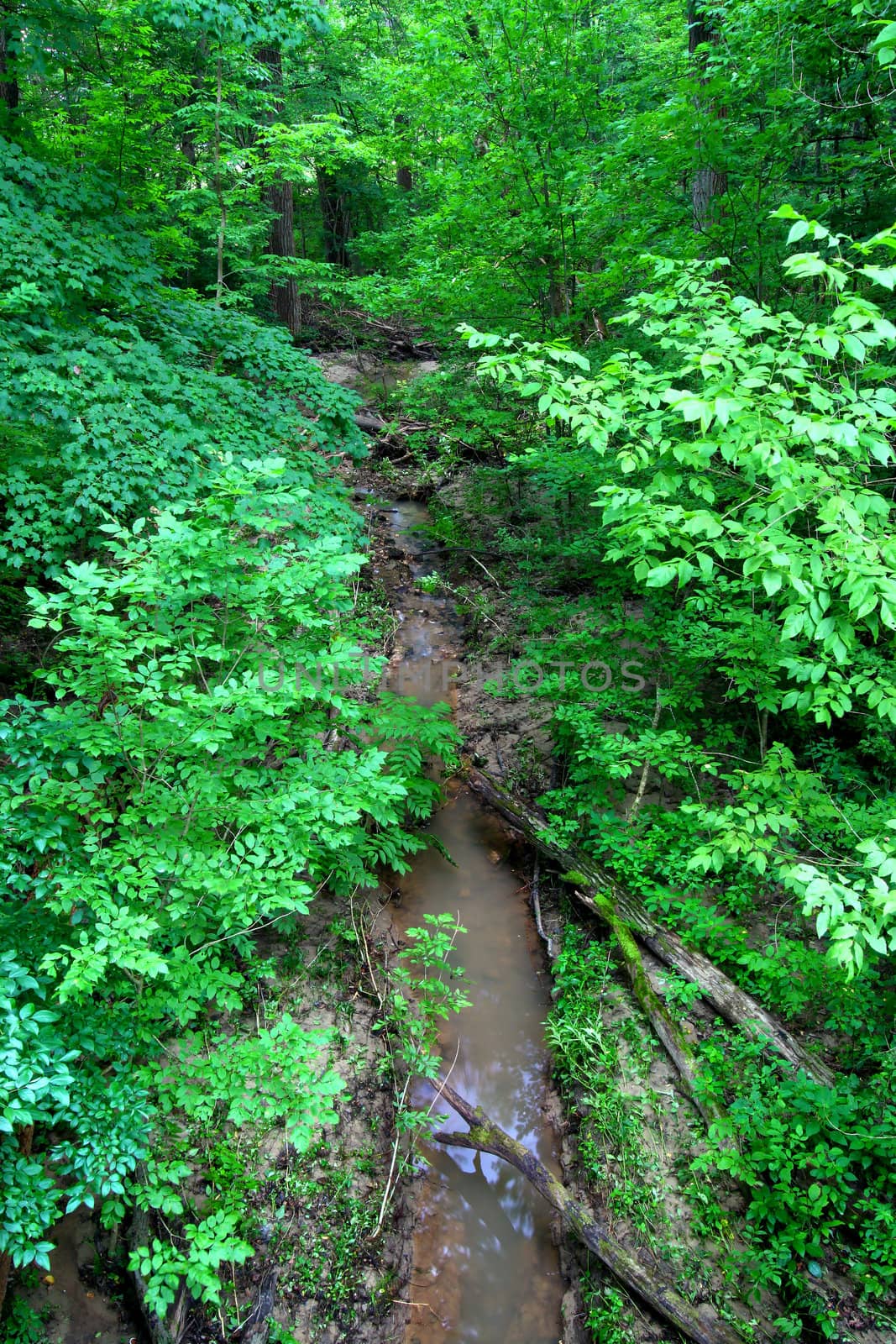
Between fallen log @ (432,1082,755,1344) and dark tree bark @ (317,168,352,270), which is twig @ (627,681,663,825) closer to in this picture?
fallen log @ (432,1082,755,1344)

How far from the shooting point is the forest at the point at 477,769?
8.93 ft

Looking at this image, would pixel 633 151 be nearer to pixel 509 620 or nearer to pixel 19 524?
pixel 509 620

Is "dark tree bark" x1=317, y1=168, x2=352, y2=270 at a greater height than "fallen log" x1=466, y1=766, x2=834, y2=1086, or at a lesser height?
greater

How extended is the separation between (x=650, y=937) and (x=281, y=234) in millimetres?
13558

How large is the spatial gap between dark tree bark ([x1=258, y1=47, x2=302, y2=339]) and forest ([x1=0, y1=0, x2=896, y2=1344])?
15.7 feet

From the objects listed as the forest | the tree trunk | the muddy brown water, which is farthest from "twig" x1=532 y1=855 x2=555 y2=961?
the tree trunk

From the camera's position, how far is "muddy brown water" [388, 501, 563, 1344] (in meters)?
3.77

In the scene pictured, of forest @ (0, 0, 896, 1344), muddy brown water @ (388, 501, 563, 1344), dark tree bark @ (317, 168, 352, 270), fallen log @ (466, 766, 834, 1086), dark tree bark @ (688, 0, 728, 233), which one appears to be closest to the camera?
forest @ (0, 0, 896, 1344)

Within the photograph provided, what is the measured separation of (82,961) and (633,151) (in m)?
6.96

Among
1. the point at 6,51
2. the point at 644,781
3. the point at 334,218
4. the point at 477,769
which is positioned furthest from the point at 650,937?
the point at 334,218

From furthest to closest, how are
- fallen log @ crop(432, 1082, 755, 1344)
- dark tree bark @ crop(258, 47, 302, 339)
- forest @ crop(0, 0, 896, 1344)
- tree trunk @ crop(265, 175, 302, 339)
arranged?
tree trunk @ crop(265, 175, 302, 339) → dark tree bark @ crop(258, 47, 302, 339) → fallen log @ crop(432, 1082, 755, 1344) → forest @ crop(0, 0, 896, 1344)

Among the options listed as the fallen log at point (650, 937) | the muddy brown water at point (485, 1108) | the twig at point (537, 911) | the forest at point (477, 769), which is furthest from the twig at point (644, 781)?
the muddy brown water at point (485, 1108)

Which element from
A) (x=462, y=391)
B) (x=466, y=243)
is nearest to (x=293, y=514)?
(x=466, y=243)

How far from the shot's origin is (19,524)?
376 cm
